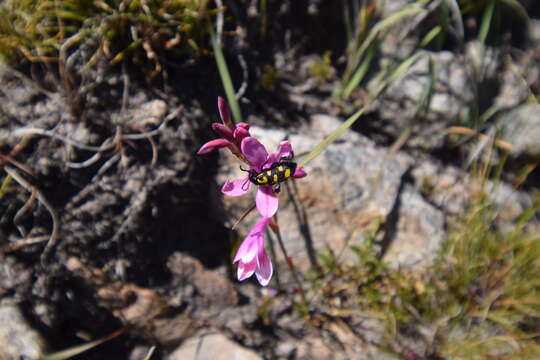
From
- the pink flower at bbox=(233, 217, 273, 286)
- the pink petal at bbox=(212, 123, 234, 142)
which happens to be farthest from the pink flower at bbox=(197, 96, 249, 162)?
the pink flower at bbox=(233, 217, 273, 286)

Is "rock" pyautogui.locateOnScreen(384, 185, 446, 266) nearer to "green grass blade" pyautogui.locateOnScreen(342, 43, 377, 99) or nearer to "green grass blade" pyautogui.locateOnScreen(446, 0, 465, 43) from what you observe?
"green grass blade" pyautogui.locateOnScreen(342, 43, 377, 99)

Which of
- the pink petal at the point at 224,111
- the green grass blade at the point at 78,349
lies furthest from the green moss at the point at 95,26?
the green grass blade at the point at 78,349

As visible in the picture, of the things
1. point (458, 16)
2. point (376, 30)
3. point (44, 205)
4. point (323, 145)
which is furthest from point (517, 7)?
point (44, 205)

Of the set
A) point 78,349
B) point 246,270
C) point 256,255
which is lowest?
point 78,349

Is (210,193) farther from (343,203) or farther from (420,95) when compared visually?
(420,95)

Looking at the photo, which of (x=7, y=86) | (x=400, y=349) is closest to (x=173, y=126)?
(x=7, y=86)

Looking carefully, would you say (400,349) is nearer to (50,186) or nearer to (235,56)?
(235,56)
